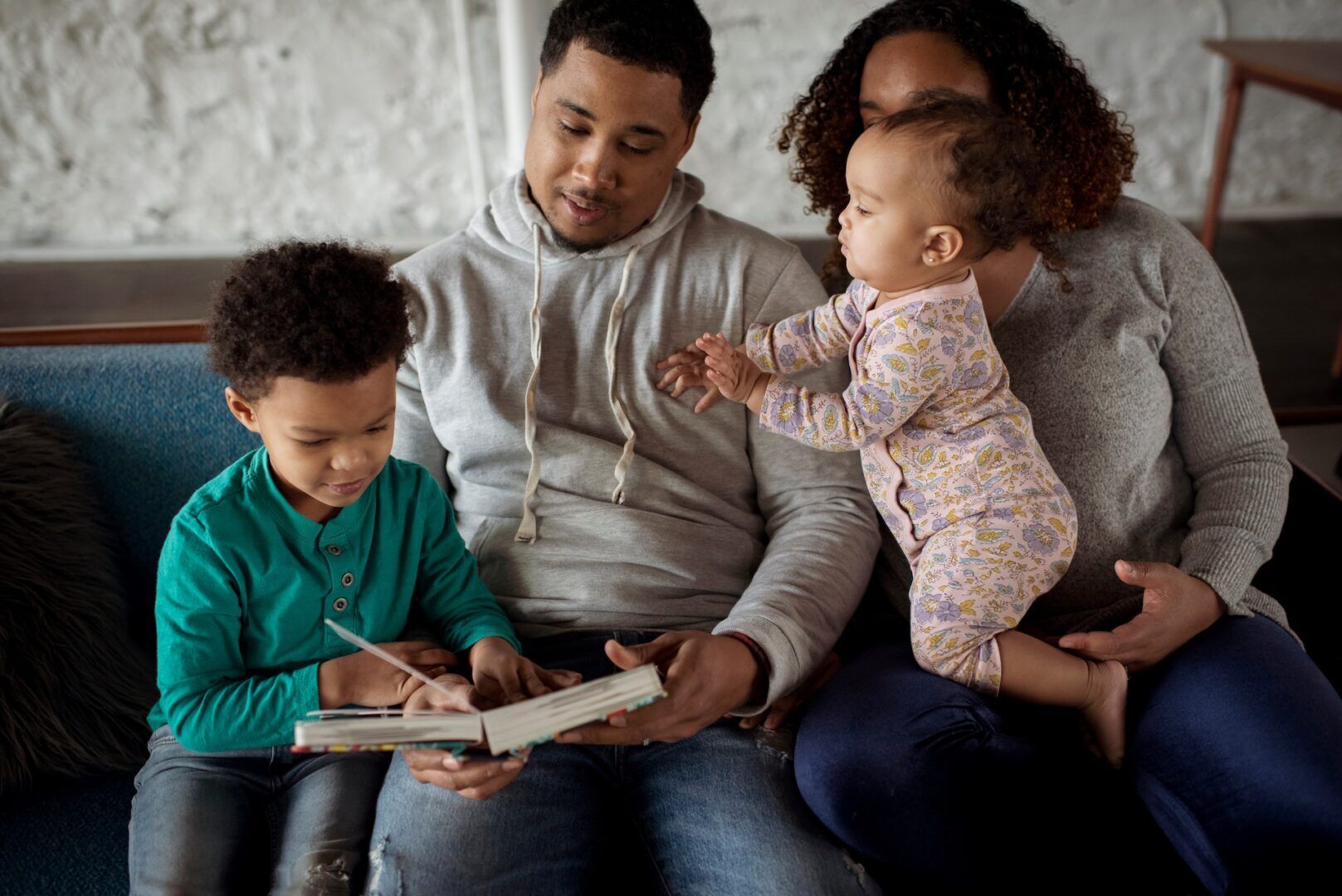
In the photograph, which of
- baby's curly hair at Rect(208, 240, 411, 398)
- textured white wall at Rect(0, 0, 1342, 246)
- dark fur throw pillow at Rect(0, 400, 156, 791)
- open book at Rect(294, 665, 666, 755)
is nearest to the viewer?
open book at Rect(294, 665, 666, 755)

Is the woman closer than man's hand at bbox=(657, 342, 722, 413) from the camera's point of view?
Yes

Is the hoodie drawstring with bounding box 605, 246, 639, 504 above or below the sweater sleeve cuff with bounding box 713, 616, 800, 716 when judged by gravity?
above

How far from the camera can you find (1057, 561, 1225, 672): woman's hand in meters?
1.34

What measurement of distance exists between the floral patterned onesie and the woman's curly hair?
0.26 metres

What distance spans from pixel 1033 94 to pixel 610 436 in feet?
2.48

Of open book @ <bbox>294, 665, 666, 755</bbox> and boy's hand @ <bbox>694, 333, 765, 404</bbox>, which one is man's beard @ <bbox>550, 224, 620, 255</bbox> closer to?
boy's hand @ <bbox>694, 333, 765, 404</bbox>

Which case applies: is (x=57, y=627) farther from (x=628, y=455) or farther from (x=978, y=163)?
(x=978, y=163)

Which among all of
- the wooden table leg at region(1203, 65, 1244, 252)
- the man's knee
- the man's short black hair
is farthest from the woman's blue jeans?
the wooden table leg at region(1203, 65, 1244, 252)

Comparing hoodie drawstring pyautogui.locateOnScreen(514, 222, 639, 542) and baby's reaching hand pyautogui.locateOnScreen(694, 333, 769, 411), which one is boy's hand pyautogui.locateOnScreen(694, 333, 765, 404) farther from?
hoodie drawstring pyautogui.locateOnScreen(514, 222, 639, 542)

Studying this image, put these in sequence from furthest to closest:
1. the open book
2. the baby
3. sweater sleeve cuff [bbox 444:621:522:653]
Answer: sweater sleeve cuff [bbox 444:621:522:653], the baby, the open book

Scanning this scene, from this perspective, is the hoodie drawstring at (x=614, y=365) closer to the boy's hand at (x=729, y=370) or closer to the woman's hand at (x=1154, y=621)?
the boy's hand at (x=729, y=370)

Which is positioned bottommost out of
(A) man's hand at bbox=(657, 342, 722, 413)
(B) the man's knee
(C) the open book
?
(B) the man's knee

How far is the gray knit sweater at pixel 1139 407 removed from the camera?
1.48 meters

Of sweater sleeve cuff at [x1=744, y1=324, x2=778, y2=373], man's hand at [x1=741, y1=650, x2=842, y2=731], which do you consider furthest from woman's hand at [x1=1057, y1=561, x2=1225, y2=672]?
sweater sleeve cuff at [x1=744, y1=324, x2=778, y2=373]
